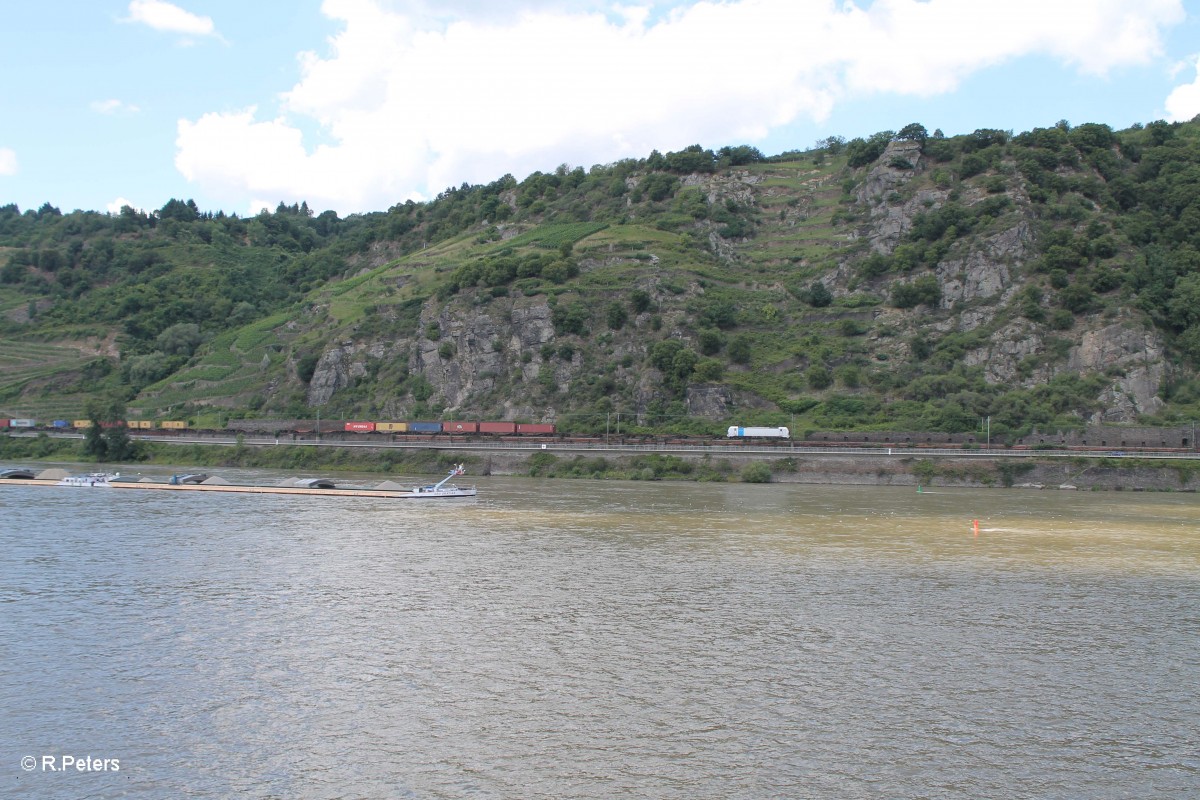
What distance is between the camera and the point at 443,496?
6134 cm

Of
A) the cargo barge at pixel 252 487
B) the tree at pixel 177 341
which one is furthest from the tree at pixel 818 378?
the tree at pixel 177 341

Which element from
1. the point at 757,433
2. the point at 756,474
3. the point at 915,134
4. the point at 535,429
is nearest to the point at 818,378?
the point at 757,433

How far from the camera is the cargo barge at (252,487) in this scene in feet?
204

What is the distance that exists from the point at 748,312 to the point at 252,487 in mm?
69488

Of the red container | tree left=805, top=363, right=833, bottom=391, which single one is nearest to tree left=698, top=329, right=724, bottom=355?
tree left=805, top=363, right=833, bottom=391

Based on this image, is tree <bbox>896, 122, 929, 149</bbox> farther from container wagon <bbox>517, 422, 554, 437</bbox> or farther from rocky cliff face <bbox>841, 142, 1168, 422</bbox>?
container wagon <bbox>517, 422, 554, 437</bbox>

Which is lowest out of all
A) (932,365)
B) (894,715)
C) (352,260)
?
(894,715)

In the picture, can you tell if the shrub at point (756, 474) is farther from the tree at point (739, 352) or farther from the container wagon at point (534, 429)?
the tree at point (739, 352)

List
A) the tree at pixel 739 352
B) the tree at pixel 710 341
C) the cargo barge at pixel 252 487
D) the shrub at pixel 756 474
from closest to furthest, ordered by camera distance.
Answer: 1. the cargo barge at pixel 252 487
2. the shrub at pixel 756 474
3. the tree at pixel 739 352
4. the tree at pixel 710 341

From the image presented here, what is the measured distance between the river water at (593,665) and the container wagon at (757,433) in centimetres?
4582

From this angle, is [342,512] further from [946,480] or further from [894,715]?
[946,480]

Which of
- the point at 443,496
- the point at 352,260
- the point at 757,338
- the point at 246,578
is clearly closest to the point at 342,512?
the point at 443,496

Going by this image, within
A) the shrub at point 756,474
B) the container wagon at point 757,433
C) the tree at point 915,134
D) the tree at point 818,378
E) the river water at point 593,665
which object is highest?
the tree at point 915,134

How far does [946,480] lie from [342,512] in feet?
167
